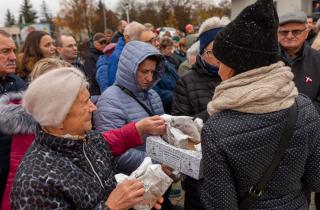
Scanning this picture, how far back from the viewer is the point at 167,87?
14.6ft

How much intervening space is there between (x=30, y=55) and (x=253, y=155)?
10.1 feet

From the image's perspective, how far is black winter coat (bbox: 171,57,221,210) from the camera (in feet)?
8.89

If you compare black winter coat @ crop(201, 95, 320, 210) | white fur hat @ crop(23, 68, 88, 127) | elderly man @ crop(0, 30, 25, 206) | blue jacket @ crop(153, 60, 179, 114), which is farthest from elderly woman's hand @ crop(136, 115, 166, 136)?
blue jacket @ crop(153, 60, 179, 114)

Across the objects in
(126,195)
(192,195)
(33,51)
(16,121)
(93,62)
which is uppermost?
(33,51)

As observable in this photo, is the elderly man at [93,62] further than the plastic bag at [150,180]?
Yes

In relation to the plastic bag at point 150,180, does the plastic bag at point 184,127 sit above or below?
above

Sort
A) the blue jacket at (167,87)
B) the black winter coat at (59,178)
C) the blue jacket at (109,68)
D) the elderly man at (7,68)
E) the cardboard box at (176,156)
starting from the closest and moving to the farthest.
→ 1. the black winter coat at (59,178)
2. the cardboard box at (176,156)
3. the elderly man at (7,68)
4. the blue jacket at (167,87)
5. the blue jacket at (109,68)

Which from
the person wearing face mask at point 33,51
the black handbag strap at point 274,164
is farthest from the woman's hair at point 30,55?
the black handbag strap at point 274,164

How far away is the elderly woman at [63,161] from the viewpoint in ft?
5.15

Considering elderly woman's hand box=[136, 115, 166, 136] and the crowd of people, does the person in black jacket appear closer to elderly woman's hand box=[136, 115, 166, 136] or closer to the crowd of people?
elderly woman's hand box=[136, 115, 166, 136]

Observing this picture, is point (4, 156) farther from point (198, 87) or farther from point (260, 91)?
point (260, 91)

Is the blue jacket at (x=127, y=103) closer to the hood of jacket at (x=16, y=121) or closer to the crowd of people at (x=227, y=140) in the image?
the crowd of people at (x=227, y=140)

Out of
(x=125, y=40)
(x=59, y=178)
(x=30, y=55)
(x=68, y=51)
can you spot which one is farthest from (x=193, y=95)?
(x=68, y=51)

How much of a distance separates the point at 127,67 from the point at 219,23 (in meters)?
0.90
